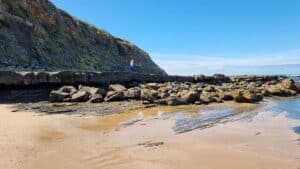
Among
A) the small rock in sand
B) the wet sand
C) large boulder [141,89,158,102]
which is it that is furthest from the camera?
large boulder [141,89,158,102]

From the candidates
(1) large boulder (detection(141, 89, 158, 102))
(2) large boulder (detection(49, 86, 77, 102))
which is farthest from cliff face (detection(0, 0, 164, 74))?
(1) large boulder (detection(141, 89, 158, 102))

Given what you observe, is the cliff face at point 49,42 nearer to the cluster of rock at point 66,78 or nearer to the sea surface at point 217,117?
the cluster of rock at point 66,78

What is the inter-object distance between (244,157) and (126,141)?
2700mm

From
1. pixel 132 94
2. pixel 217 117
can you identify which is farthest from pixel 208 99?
pixel 217 117

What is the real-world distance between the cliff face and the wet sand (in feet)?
42.4

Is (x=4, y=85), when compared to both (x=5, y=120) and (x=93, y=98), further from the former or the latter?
(x=5, y=120)

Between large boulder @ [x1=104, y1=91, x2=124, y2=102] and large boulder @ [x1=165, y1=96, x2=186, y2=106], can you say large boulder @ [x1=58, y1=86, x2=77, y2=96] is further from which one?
large boulder @ [x1=165, y1=96, x2=186, y2=106]

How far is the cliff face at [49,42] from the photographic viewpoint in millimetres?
29375

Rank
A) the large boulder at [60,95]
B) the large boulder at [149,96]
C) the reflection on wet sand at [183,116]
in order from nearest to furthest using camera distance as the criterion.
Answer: the reflection on wet sand at [183,116]
the large boulder at [60,95]
the large boulder at [149,96]

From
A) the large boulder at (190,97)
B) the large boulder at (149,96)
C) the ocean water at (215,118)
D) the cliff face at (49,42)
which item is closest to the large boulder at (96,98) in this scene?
the large boulder at (149,96)

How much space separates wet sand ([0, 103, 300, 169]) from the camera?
648cm

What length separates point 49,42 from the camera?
37.3m

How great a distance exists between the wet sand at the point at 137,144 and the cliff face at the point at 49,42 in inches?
509

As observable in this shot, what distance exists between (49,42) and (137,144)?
103 feet
